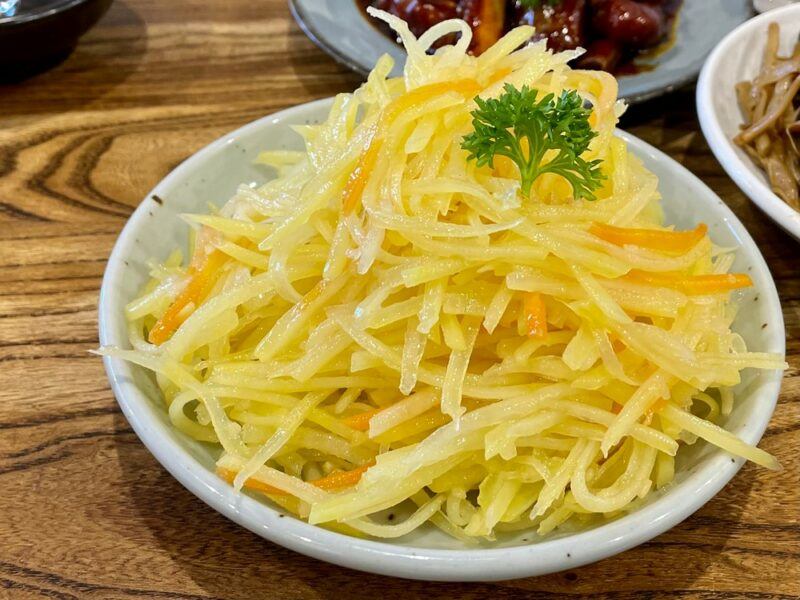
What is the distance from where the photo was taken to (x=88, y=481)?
135 cm

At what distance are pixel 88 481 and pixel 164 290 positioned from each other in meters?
0.39

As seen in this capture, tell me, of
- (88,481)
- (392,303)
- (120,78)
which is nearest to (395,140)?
(392,303)

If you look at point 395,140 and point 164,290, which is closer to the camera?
point 395,140

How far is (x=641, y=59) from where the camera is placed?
2510mm

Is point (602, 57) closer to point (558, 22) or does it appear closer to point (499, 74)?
point (558, 22)

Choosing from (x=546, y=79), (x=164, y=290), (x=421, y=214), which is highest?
(x=546, y=79)

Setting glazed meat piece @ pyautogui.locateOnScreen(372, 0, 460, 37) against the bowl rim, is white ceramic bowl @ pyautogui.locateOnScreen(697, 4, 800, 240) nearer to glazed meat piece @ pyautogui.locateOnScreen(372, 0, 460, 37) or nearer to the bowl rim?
glazed meat piece @ pyautogui.locateOnScreen(372, 0, 460, 37)

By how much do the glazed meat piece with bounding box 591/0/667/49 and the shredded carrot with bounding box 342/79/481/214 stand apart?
149cm

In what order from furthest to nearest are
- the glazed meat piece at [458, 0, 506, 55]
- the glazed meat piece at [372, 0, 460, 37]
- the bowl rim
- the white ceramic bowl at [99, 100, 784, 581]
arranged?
the glazed meat piece at [372, 0, 460, 37]
the glazed meat piece at [458, 0, 506, 55]
the bowl rim
the white ceramic bowl at [99, 100, 784, 581]

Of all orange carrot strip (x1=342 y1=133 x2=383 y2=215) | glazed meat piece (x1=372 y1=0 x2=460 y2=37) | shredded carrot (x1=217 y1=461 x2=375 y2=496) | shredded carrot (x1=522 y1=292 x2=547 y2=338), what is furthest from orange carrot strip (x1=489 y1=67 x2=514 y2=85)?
glazed meat piece (x1=372 y1=0 x2=460 y2=37)

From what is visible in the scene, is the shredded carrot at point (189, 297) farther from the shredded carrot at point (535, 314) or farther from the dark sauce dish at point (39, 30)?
the dark sauce dish at point (39, 30)

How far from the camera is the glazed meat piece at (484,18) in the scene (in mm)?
2402

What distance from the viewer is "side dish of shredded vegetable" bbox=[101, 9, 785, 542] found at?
1119 mm

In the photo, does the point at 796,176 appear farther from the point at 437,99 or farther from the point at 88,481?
the point at 88,481
